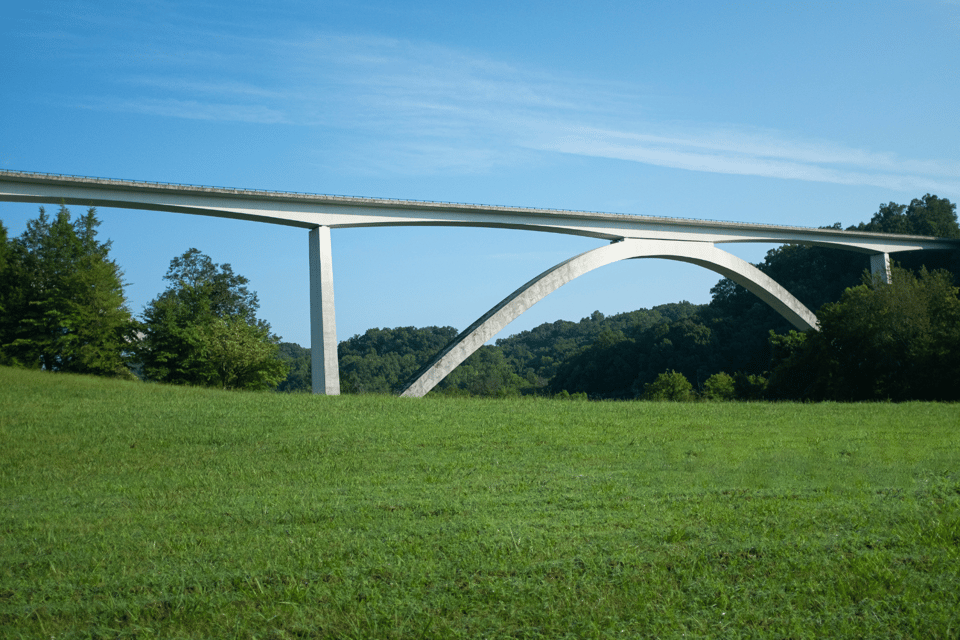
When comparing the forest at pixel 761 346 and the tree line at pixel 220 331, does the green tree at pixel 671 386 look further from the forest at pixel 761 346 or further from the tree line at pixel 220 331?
the tree line at pixel 220 331

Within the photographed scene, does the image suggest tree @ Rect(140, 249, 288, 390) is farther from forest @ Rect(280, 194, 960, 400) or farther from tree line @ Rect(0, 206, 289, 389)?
forest @ Rect(280, 194, 960, 400)

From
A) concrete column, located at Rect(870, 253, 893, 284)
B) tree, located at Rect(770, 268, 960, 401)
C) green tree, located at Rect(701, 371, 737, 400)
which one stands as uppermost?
concrete column, located at Rect(870, 253, 893, 284)

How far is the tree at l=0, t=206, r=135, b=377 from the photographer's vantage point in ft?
76.5

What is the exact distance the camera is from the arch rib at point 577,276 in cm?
2467

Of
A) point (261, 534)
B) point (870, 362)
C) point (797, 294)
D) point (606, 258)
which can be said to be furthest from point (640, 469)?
point (797, 294)

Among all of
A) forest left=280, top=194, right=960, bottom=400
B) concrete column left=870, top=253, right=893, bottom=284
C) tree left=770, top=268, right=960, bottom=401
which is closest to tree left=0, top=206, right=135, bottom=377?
forest left=280, top=194, right=960, bottom=400

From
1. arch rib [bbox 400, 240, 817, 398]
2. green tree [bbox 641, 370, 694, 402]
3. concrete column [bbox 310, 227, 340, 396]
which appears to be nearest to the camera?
concrete column [bbox 310, 227, 340, 396]

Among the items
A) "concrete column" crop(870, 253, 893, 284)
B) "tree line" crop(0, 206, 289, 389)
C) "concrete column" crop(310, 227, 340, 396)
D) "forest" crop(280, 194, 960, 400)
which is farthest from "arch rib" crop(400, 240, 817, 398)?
"tree line" crop(0, 206, 289, 389)

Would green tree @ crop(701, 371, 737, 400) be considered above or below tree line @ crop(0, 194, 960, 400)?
below

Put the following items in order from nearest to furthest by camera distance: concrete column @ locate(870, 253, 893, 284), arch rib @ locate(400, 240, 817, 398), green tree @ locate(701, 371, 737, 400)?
arch rib @ locate(400, 240, 817, 398) → concrete column @ locate(870, 253, 893, 284) → green tree @ locate(701, 371, 737, 400)

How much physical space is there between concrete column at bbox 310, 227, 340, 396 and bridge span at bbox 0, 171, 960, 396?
0.03 metres

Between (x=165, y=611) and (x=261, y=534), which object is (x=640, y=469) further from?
(x=165, y=611)

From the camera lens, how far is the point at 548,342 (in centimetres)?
9431

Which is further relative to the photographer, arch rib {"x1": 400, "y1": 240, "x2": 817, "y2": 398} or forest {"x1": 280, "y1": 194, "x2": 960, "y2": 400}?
arch rib {"x1": 400, "y1": 240, "x2": 817, "y2": 398}
